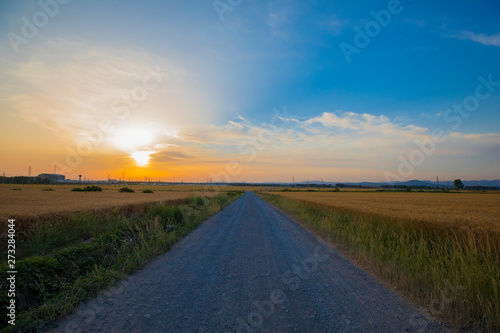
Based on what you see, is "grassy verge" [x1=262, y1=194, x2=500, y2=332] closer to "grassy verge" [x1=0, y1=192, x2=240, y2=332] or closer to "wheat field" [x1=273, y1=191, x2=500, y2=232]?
"wheat field" [x1=273, y1=191, x2=500, y2=232]

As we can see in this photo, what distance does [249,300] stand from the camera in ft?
14.4

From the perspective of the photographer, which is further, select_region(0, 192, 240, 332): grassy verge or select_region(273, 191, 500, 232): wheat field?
select_region(273, 191, 500, 232): wheat field

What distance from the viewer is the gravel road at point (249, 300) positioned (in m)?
3.54

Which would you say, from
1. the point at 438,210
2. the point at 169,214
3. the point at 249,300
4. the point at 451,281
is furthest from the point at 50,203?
the point at 438,210

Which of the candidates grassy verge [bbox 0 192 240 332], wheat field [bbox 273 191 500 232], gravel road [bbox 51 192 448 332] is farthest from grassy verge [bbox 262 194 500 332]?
grassy verge [bbox 0 192 240 332]

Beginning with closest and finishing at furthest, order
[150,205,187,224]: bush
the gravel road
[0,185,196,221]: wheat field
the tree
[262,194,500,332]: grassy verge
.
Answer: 1. the gravel road
2. [262,194,500,332]: grassy verge
3. [0,185,196,221]: wheat field
4. [150,205,187,224]: bush
5. the tree

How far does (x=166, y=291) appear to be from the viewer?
480 cm

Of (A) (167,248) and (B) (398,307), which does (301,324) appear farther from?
(A) (167,248)

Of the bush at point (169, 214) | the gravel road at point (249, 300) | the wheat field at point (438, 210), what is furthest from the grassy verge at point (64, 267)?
the wheat field at point (438, 210)

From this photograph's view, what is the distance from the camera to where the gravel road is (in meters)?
3.54

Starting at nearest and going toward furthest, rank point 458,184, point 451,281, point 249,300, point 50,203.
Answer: point 249,300 → point 451,281 → point 50,203 → point 458,184

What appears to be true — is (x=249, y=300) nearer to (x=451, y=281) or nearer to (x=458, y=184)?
(x=451, y=281)

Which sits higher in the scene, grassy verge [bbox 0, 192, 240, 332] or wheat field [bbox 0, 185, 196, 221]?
wheat field [bbox 0, 185, 196, 221]

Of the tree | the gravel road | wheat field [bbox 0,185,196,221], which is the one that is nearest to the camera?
the gravel road
